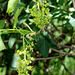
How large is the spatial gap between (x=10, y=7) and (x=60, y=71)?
1073 millimetres

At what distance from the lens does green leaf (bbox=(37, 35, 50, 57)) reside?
0.92 meters

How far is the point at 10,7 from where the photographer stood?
683 millimetres

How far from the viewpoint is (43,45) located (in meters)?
0.95

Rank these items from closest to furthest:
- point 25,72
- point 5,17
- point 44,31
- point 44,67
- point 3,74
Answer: point 25,72, point 44,31, point 5,17, point 3,74, point 44,67

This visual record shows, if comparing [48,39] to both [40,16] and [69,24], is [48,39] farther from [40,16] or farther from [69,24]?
[40,16]

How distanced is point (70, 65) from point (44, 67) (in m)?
0.37

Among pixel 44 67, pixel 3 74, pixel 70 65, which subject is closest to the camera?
pixel 3 74

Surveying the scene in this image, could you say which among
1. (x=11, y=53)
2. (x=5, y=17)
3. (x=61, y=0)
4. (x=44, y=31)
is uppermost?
(x=61, y=0)

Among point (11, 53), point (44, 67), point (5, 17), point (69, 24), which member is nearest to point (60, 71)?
point (44, 67)

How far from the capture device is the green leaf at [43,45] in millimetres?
922

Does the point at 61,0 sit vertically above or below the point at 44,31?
above

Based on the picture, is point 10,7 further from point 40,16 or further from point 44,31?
point 44,31

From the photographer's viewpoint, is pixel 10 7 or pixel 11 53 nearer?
pixel 10 7

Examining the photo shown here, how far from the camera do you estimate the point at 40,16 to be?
71 centimetres
